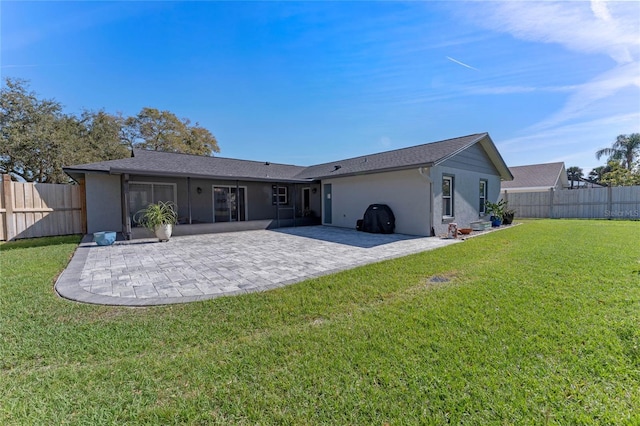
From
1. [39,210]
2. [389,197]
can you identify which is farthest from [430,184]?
[39,210]

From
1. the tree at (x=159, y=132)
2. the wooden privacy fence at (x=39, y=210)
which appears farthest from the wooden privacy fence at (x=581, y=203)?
the tree at (x=159, y=132)

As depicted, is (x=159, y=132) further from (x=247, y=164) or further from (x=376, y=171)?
(x=376, y=171)

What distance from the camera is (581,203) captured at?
1695 centimetres

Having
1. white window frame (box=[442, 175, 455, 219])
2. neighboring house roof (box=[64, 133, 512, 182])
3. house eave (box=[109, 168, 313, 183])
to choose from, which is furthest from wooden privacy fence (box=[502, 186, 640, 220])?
house eave (box=[109, 168, 313, 183])

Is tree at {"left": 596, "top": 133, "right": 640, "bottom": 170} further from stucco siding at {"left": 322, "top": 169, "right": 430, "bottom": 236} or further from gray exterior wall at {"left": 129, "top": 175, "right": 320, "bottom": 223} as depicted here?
gray exterior wall at {"left": 129, "top": 175, "right": 320, "bottom": 223}

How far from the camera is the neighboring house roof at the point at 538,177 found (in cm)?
2155

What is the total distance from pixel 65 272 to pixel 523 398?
24.8ft

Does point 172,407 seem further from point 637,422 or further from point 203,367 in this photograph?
point 637,422

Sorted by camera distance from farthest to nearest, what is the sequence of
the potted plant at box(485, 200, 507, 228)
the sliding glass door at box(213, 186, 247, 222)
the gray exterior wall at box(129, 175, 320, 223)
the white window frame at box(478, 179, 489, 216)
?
the sliding glass door at box(213, 186, 247, 222) < the white window frame at box(478, 179, 489, 216) < the potted plant at box(485, 200, 507, 228) < the gray exterior wall at box(129, 175, 320, 223)

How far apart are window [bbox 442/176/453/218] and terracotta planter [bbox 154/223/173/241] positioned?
35.1ft

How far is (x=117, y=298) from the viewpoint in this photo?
399 centimetres

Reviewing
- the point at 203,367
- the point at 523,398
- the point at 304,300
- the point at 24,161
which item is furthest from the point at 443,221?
the point at 24,161

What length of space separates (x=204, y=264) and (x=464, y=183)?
441 inches

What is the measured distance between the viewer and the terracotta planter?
9.16 meters
